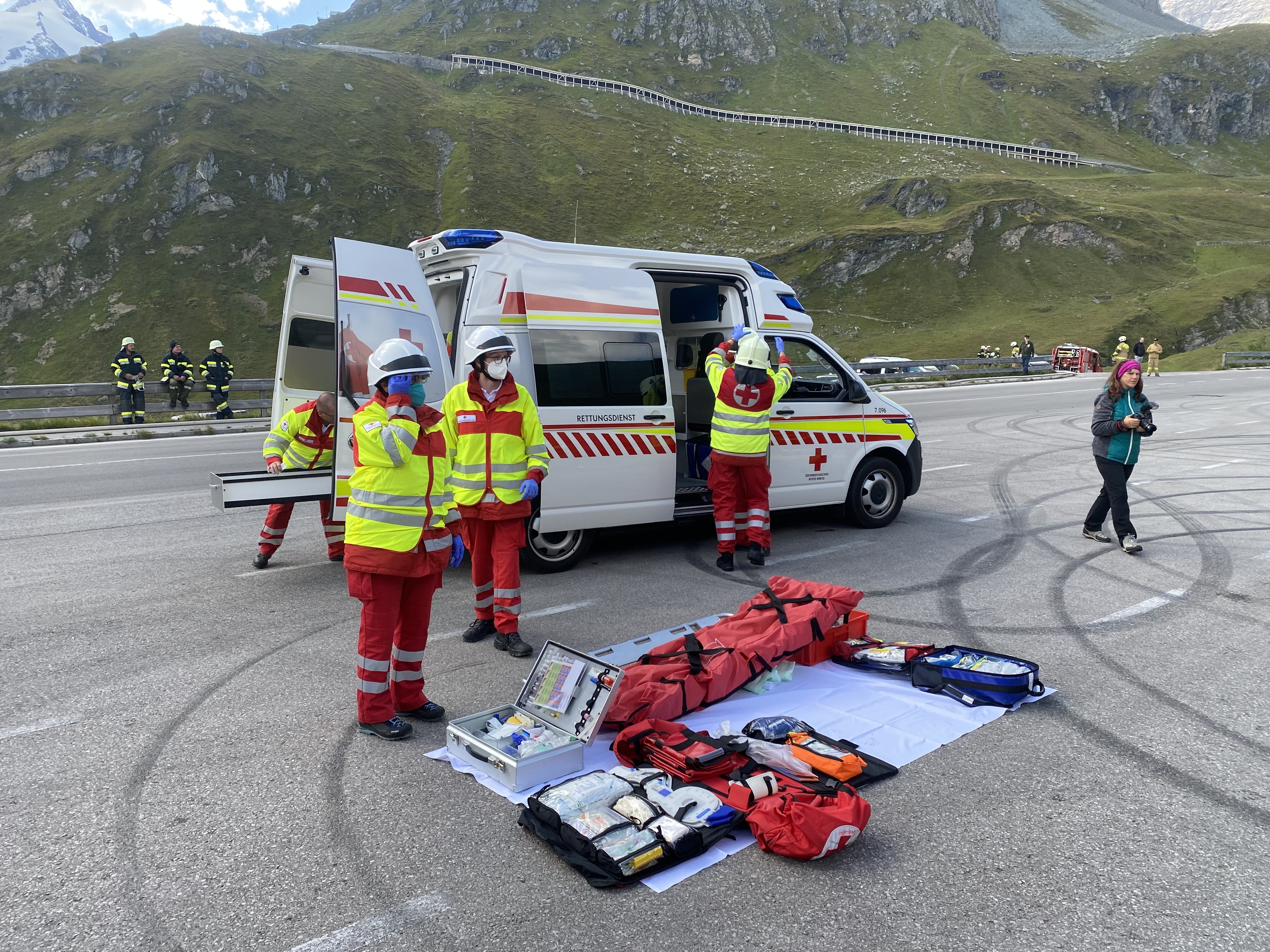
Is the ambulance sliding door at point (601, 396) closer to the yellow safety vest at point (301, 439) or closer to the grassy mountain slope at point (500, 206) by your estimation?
the yellow safety vest at point (301, 439)

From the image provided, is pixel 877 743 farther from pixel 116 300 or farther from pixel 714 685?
pixel 116 300

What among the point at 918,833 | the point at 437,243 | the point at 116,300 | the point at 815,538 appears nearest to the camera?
the point at 918,833

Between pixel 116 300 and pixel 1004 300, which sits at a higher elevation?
pixel 1004 300

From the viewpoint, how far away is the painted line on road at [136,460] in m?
13.4

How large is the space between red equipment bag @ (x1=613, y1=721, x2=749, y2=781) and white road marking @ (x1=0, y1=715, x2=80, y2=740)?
114 inches

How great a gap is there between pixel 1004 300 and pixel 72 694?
263 ft

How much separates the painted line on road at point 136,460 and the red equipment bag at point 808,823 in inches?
527

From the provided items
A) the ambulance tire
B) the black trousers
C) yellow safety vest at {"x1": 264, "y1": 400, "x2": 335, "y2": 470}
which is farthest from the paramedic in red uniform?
the black trousers

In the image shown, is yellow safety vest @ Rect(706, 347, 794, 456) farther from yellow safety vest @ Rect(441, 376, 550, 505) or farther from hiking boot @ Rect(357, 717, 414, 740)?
hiking boot @ Rect(357, 717, 414, 740)

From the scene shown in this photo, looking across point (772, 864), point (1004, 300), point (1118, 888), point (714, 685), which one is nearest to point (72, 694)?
point (714, 685)

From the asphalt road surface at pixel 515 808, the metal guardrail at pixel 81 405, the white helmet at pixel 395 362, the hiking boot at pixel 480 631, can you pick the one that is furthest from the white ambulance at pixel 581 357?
the metal guardrail at pixel 81 405

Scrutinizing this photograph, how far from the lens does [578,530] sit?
7.60m

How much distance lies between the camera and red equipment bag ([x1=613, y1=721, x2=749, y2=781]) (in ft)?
12.5

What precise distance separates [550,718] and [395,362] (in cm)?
191
